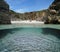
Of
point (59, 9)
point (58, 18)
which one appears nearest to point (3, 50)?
point (58, 18)

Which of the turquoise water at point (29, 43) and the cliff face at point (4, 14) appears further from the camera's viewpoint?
the cliff face at point (4, 14)

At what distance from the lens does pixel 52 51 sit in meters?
9.76

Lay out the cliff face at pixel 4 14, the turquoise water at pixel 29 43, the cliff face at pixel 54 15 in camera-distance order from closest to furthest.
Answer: the turquoise water at pixel 29 43
the cliff face at pixel 4 14
the cliff face at pixel 54 15

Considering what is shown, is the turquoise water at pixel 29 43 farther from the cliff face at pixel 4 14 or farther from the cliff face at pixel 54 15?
the cliff face at pixel 54 15

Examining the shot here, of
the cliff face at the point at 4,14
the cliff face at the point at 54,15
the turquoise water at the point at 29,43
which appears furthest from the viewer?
the cliff face at the point at 54,15

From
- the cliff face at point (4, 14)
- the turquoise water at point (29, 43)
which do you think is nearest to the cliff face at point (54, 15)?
the cliff face at point (4, 14)

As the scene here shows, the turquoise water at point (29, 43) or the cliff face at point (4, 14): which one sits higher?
the cliff face at point (4, 14)

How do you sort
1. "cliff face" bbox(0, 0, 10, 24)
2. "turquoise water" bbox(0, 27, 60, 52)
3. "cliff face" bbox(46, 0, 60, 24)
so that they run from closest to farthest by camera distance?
"turquoise water" bbox(0, 27, 60, 52)
"cliff face" bbox(0, 0, 10, 24)
"cliff face" bbox(46, 0, 60, 24)

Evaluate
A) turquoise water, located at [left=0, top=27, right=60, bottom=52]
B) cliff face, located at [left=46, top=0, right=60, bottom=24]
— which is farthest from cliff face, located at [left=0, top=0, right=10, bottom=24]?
turquoise water, located at [left=0, top=27, right=60, bottom=52]

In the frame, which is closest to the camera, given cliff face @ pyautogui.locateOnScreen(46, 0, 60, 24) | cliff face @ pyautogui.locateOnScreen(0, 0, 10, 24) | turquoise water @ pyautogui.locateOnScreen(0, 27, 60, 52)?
turquoise water @ pyautogui.locateOnScreen(0, 27, 60, 52)

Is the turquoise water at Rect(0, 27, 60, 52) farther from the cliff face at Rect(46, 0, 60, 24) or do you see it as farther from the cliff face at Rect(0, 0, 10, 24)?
the cliff face at Rect(46, 0, 60, 24)

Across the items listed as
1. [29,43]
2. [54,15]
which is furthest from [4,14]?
[29,43]

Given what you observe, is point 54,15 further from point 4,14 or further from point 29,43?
point 29,43

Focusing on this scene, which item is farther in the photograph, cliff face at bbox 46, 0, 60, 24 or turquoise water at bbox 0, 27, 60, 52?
cliff face at bbox 46, 0, 60, 24
